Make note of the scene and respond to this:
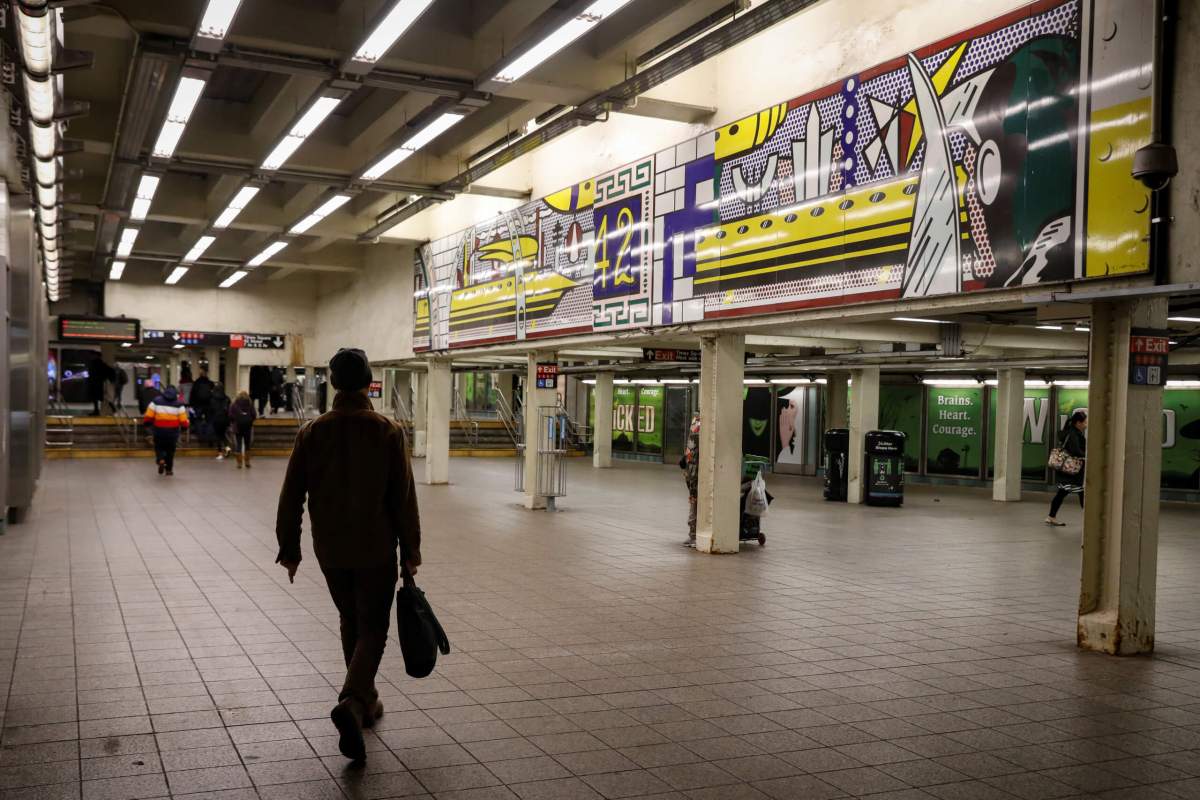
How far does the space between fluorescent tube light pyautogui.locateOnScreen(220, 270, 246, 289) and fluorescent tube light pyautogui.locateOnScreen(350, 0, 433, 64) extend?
58.1ft

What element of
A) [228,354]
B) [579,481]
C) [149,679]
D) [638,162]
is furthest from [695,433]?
[228,354]

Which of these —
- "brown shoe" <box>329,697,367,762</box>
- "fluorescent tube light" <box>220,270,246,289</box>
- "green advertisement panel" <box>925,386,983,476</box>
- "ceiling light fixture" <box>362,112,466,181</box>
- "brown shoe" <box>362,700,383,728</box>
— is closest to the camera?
"brown shoe" <box>329,697,367,762</box>

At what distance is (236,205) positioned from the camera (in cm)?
1579

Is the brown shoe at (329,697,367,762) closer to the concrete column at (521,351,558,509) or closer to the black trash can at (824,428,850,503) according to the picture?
the concrete column at (521,351,558,509)

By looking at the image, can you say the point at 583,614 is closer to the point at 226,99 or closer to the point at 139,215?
the point at 226,99

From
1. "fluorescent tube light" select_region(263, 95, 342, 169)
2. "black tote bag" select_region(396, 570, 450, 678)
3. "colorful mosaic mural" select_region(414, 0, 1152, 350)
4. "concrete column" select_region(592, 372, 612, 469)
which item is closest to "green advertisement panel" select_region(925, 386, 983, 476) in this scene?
"concrete column" select_region(592, 372, 612, 469)

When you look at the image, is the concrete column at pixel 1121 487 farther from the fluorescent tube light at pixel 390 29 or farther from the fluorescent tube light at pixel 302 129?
the fluorescent tube light at pixel 302 129

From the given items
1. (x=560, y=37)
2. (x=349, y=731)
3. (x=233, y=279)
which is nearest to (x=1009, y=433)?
(x=560, y=37)

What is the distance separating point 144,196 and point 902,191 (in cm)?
1103

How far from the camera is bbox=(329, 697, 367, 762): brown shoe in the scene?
13.8 ft

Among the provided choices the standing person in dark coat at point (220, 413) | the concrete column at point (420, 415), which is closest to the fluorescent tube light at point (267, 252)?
the standing person in dark coat at point (220, 413)

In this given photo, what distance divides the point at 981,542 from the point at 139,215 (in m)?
13.2

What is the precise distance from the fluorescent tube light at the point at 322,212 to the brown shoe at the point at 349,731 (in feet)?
37.7

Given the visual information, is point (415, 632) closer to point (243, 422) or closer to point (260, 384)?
point (243, 422)
